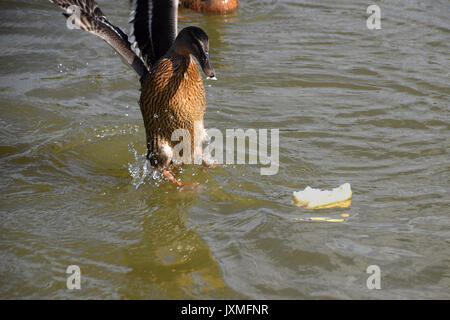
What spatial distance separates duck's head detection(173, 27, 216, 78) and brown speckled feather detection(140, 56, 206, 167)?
242 mm

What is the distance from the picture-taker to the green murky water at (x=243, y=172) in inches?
136

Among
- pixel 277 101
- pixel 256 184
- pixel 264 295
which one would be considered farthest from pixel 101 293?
pixel 277 101

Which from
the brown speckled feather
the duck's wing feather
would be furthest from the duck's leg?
the duck's wing feather

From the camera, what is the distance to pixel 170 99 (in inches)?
173

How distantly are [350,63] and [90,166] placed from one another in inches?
137

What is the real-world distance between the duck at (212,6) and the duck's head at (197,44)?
469cm

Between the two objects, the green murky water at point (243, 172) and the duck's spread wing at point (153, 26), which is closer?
the green murky water at point (243, 172)

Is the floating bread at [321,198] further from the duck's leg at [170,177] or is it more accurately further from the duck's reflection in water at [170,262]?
the duck's leg at [170,177]

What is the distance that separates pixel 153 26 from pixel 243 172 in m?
1.31

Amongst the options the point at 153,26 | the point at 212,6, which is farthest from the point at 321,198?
the point at 212,6

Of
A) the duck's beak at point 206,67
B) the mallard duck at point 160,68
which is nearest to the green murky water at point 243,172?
the mallard duck at point 160,68

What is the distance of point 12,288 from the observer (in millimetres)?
3283

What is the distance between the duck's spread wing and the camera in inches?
176

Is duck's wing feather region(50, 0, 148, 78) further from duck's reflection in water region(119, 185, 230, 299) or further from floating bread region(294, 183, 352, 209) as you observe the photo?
floating bread region(294, 183, 352, 209)
